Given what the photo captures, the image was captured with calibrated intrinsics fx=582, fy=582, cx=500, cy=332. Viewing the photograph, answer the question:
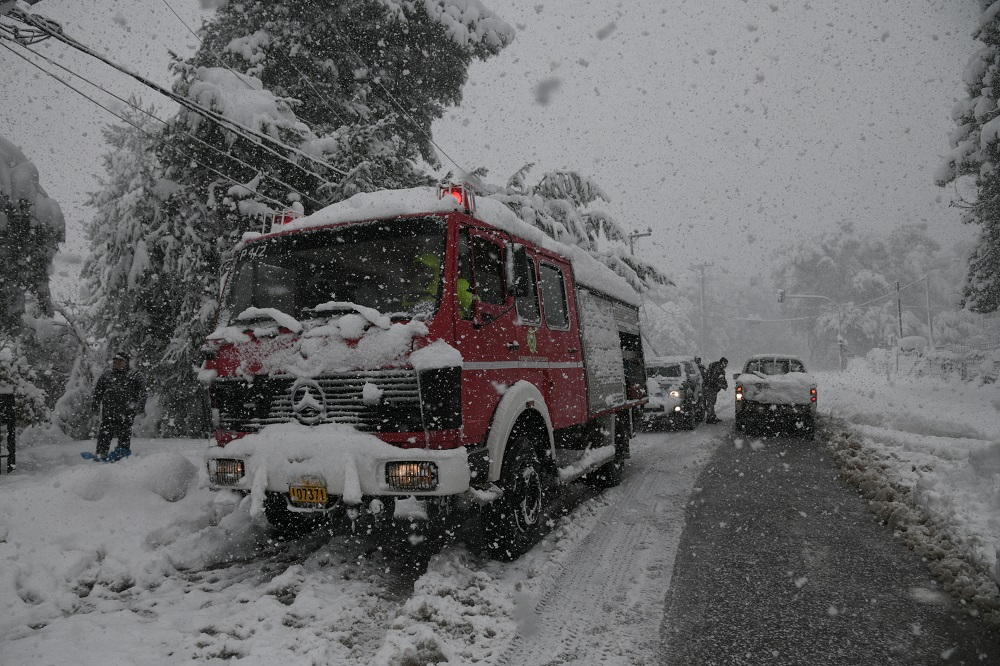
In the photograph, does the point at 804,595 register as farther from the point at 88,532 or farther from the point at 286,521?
the point at 88,532

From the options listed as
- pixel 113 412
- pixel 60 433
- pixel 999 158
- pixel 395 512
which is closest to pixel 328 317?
pixel 395 512

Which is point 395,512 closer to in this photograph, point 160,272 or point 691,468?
point 691,468

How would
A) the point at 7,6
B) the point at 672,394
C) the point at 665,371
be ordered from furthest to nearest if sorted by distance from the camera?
the point at 665,371
the point at 672,394
the point at 7,6

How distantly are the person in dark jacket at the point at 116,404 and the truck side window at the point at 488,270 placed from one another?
7.10 metres

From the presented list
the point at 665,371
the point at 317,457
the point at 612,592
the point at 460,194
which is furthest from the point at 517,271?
the point at 665,371

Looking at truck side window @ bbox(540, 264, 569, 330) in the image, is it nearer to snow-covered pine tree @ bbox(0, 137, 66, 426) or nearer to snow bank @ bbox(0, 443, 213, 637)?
snow bank @ bbox(0, 443, 213, 637)

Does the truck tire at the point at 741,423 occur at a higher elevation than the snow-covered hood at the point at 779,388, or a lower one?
lower

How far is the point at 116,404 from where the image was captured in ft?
29.2

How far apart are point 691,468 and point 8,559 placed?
27.4 feet

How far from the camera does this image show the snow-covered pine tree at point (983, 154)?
17.4 meters

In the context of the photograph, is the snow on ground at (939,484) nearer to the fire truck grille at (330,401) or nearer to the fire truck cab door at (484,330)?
the fire truck cab door at (484,330)

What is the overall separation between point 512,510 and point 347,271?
2.38m

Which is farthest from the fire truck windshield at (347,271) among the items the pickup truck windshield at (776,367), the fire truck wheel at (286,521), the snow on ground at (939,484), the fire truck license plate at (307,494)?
the pickup truck windshield at (776,367)

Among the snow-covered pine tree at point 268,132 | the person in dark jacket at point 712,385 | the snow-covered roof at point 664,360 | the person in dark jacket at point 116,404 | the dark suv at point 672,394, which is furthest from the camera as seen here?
the person in dark jacket at point 712,385
